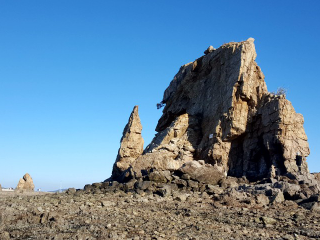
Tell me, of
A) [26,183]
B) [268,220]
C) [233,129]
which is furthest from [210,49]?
[268,220]

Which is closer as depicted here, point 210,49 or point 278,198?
point 278,198

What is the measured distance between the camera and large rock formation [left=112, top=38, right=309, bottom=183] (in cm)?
2647

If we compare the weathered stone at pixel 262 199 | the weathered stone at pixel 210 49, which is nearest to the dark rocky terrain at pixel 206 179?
the weathered stone at pixel 262 199

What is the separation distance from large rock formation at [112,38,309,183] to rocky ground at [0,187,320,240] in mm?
5900

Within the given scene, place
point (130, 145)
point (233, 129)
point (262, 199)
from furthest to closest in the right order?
point (130, 145) → point (233, 129) → point (262, 199)

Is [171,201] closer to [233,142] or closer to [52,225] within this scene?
[52,225]

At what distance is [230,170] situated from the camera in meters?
29.5

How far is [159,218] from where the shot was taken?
13984mm

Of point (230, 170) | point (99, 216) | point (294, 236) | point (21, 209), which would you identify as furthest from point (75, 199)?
point (230, 170)

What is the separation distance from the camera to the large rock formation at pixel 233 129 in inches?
1042

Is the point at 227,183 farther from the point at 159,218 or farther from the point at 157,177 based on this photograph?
the point at 159,218

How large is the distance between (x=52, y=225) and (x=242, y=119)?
19862 millimetres

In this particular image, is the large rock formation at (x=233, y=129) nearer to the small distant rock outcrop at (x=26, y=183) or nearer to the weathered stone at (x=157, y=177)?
the weathered stone at (x=157, y=177)

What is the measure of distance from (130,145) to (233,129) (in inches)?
466
